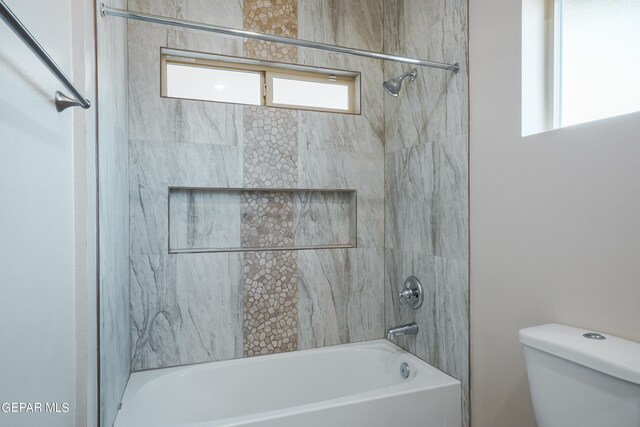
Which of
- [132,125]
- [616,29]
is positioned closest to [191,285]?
[132,125]

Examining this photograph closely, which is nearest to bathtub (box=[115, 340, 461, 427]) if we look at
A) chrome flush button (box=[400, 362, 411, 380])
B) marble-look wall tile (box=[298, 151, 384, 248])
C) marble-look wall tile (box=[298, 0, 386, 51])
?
chrome flush button (box=[400, 362, 411, 380])

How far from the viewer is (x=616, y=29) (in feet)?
3.93

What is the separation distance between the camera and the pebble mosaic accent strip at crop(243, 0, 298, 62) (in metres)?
2.16

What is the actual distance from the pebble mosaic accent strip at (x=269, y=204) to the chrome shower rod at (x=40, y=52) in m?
1.27

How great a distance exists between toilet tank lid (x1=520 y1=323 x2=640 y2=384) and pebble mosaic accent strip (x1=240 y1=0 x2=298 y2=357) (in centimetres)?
139

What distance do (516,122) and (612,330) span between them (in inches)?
33.0

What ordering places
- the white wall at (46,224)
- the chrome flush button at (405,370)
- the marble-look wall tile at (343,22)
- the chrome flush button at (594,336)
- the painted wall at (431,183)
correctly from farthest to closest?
the marble-look wall tile at (343,22) → the chrome flush button at (405,370) → the painted wall at (431,183) → the chrome flush button at (594,336) → the white wall at (46,224)

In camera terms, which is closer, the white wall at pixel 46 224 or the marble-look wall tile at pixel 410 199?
the white wall at pixel 46 224

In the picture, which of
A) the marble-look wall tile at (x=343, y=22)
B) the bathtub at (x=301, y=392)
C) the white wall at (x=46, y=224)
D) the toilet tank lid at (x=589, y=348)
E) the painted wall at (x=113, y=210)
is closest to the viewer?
the white wall at (x=46, y=224)

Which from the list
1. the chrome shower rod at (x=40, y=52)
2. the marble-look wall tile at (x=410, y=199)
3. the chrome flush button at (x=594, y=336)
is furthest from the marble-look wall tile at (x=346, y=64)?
the chrome flush button at (x=594, y=336)

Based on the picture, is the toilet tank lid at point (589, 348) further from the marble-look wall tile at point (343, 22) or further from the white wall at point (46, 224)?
the marble-look wall tile at point (343, 22)

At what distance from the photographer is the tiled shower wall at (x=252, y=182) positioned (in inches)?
77.8

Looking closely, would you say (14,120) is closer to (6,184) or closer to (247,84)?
(6,184)

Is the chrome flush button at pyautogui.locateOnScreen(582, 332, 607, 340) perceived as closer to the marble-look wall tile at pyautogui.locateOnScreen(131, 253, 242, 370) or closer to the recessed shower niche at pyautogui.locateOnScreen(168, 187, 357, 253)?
the recessed shower niche at pyautogui.locateOnScreen(168, 187, 357, 253)
